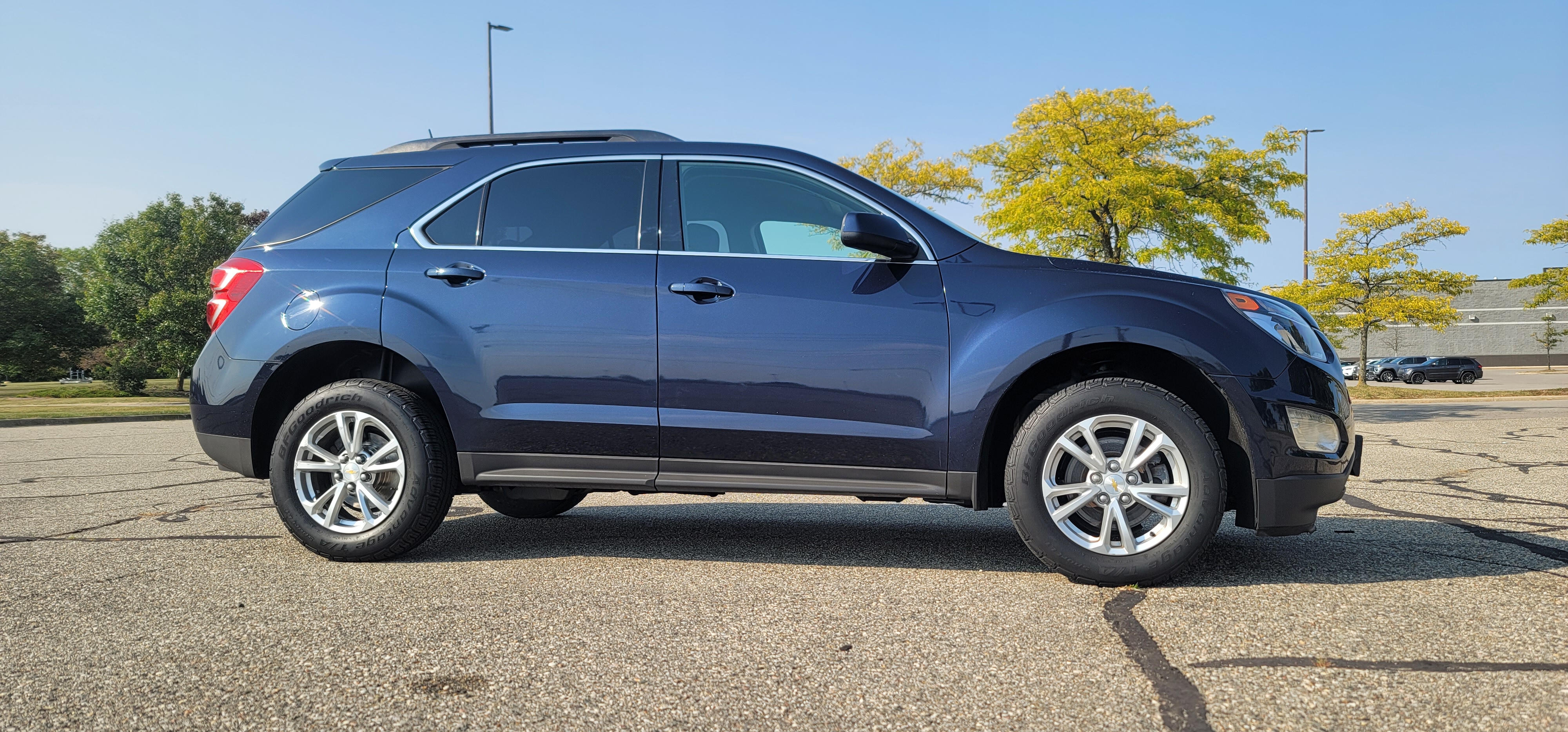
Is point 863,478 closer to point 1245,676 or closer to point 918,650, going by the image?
point 918,650

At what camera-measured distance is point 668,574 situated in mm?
3760

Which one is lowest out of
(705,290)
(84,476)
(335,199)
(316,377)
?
(84,476)

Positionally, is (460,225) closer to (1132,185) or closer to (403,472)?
(403,472)

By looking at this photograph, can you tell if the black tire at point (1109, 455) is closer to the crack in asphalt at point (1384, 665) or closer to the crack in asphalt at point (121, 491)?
the crack in asphalt at point (1384, 665)

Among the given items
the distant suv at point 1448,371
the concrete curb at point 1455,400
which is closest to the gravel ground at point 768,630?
the concrete curb at point 1455,400

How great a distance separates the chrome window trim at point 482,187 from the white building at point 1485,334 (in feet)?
247

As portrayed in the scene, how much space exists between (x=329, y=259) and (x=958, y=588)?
9.95 ft

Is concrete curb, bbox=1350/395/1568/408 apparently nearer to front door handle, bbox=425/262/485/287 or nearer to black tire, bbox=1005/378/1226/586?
black tire, bbox=1005/378/1226/586

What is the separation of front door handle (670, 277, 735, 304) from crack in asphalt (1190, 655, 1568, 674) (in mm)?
2130

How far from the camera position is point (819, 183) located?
4035 millimetres

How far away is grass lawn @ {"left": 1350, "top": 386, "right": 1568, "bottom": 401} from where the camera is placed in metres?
28.1

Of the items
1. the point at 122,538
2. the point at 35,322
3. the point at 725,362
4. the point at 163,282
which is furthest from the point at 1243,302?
the point at 35,322

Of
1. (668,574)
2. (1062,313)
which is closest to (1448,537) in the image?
(1062,313)

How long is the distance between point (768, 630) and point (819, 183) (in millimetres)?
1937
